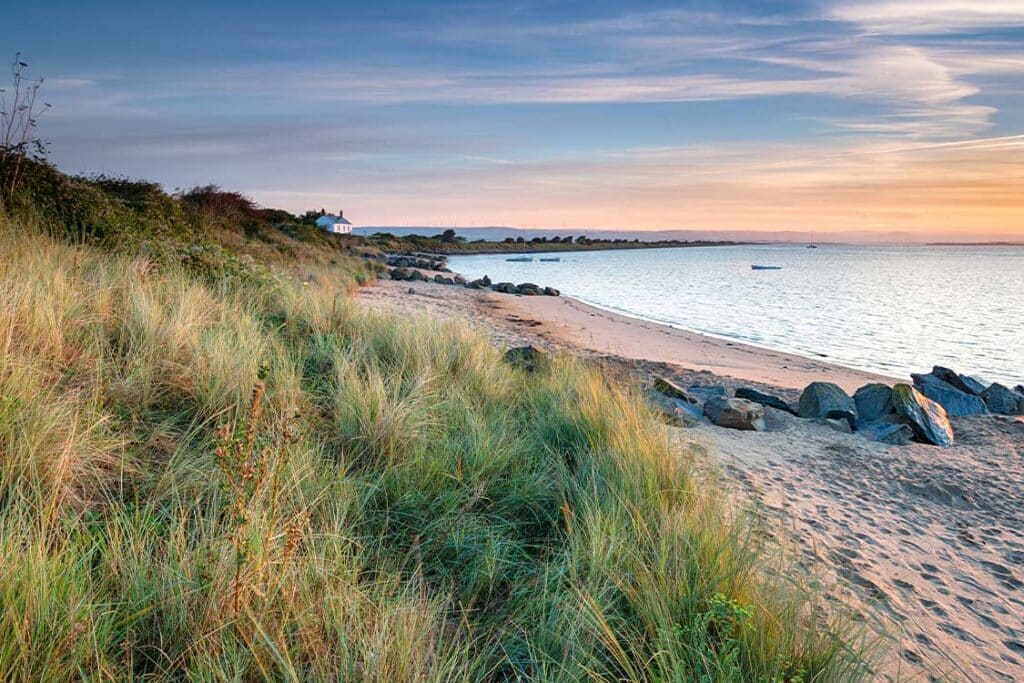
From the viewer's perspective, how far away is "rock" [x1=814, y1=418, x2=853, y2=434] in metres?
7.48

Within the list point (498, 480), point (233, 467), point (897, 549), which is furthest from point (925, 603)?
point (233, 467)

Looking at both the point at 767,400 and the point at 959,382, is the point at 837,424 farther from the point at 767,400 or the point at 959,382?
the point at 959,382

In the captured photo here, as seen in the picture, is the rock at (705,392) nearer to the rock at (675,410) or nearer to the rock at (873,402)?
the rock at (675,410)

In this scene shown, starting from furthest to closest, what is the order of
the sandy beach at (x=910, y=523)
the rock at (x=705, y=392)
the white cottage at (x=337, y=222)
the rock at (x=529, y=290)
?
the white cottage at (x=337, y=222) < the rock at (x=529, y=290) < the rock at (x=705, y=392) < the sandy beach at (x=910, y=523)

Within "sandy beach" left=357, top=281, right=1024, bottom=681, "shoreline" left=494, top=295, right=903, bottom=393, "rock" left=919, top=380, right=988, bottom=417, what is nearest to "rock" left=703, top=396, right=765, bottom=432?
"sandy beach" left=357, top=281, right=1024, bottom=681

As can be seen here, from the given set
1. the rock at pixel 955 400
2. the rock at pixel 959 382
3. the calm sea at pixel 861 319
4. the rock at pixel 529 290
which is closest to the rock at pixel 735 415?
the rock at pixel 955 400

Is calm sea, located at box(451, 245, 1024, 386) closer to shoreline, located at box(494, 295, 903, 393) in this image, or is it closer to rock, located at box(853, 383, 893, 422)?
shoreline, located at box(494, 295, 903, 393)

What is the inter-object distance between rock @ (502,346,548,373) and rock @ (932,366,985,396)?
292 inches

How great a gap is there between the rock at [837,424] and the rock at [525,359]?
366 centimetres

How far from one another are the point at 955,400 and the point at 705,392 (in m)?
3.95

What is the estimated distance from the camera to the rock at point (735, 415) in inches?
279

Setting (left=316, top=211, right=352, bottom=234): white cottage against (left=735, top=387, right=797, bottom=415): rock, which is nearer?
(left=735, top=387, right=797, bottom=415): rock

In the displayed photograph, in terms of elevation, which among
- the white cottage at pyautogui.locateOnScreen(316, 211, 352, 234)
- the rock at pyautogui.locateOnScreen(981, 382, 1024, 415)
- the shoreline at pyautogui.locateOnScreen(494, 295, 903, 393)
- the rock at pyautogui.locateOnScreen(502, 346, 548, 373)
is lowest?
the shoreline at pyautogui.locateOnScreen(494, 295, 903, 393)

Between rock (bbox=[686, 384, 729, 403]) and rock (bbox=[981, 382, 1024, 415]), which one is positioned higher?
rock (bbox=[686, 384, 729, 403])
